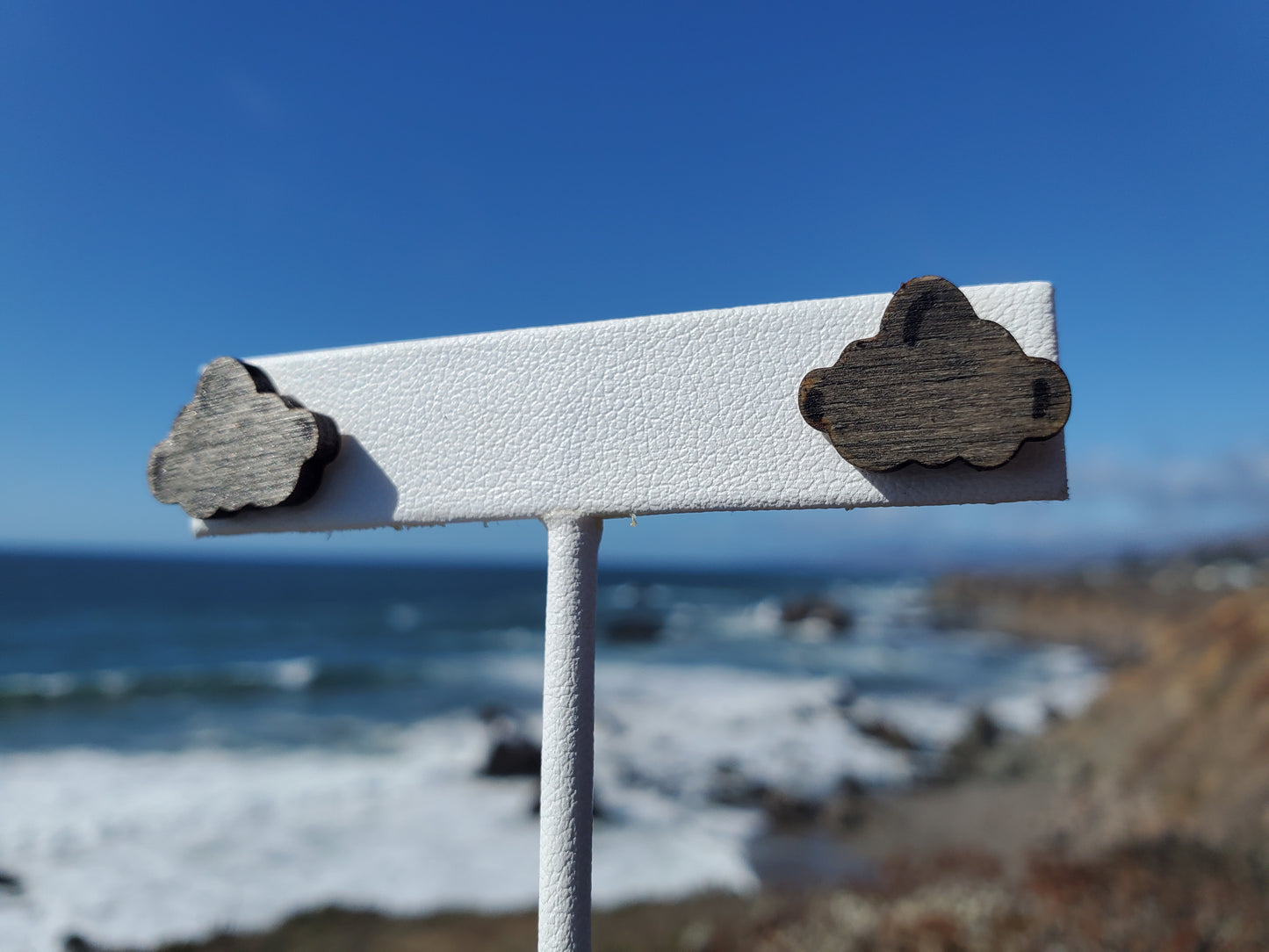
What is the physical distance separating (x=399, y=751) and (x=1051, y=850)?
7070 millimetres

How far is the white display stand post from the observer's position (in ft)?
3.47

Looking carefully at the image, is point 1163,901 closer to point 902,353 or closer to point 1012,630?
point 902,353

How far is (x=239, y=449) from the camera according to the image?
1319mm

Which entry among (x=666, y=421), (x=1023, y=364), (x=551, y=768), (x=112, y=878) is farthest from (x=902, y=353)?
(x=112, y=878)

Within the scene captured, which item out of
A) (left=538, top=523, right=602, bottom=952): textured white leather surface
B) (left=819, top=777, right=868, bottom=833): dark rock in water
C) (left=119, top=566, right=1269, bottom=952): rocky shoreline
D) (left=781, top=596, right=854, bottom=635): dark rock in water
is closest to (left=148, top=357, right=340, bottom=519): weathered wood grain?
(left=538, top=523, right=602, bottom=952): textured white leather surface

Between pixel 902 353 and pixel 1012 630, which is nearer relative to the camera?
pixel 902 353

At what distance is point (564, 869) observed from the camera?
1153 mm

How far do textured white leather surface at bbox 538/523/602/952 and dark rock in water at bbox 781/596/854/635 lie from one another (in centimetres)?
2121

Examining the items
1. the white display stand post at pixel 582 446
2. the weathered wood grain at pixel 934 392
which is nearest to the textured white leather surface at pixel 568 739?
the white display stand post at pixel 582 446

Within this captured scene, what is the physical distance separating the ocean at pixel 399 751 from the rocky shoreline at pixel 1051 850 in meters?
0.35

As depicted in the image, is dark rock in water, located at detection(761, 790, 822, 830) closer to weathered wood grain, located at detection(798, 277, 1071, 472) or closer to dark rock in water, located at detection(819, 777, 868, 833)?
dark rock in water, located at detection(819, 777, 868, 833)

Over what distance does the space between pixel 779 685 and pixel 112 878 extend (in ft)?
31.0

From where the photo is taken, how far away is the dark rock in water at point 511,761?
726 cm

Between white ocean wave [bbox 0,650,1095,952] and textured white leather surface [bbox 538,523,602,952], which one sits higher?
textured white leather surface [bbox 538,523,602,952]
